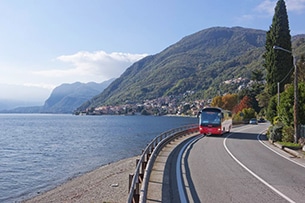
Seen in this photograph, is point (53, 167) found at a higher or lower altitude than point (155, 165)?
lower

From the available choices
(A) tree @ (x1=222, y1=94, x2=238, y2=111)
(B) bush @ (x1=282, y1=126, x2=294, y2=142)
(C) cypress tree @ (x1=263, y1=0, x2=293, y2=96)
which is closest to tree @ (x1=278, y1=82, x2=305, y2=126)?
(B) bush @ (x1=282, y1=126, x2=294, y2=142)

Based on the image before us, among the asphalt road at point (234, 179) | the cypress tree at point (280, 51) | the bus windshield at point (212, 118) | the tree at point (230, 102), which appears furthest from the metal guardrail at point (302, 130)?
the tree at point (230, 102)

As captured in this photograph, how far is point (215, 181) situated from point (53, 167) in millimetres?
23405

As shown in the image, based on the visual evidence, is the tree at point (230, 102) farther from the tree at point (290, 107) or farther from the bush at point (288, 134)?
the bush at point (288, 134)

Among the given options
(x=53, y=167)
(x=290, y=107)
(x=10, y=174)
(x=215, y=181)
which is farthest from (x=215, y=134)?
(x=215, y=181)

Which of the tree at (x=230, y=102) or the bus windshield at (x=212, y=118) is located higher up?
the tree at (x=230, y=102)

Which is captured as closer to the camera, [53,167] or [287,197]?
[287,197]

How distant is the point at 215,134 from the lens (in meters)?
38.3

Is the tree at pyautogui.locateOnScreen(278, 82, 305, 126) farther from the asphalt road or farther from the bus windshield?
the asphalt road

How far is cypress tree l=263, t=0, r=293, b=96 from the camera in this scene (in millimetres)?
51031

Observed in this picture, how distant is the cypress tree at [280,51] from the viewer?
167 ft

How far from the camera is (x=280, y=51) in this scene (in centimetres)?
5050

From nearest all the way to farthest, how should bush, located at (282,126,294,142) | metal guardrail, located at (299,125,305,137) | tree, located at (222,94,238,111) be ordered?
metal guardrail, located at (299,125,305,137)
bush, located at (282,126,294,142)
tree, located at (222,94,238,111)

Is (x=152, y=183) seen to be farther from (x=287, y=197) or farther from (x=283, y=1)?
(x=283, y=1)
